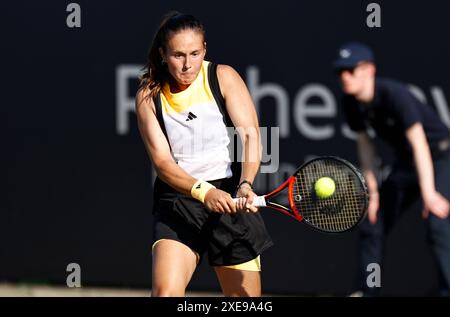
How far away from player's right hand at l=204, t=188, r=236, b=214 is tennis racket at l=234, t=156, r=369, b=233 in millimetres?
187

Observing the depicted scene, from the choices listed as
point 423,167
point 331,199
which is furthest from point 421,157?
point 331,199

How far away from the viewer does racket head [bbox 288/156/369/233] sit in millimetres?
4195

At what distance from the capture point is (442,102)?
591 centimetres

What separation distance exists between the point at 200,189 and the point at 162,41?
1.98 feet

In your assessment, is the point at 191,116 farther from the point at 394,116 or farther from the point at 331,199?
the point at 394,116

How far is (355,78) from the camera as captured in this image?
5699mm

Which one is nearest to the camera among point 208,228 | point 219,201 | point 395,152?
point 219,201

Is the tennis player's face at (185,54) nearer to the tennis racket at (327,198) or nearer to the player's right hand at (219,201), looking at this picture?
the player's right hand at (219,201)

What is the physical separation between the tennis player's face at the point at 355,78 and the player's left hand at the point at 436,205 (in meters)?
0.69

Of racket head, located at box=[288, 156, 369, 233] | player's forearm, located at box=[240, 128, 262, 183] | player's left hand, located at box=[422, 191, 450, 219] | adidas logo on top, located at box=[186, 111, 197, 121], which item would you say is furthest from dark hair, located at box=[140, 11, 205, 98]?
player's left hand, located at box=[422, 191, 450, 219]

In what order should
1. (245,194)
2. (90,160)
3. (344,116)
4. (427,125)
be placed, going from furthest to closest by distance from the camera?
(90,160) < (344,116) < (427,125) < (245,194)
